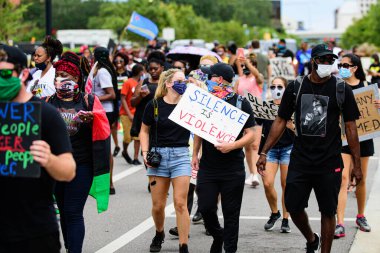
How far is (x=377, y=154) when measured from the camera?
16453 mm

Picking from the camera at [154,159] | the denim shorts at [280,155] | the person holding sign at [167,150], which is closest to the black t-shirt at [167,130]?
the person holding sign at [167,150]

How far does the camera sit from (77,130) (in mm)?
7539

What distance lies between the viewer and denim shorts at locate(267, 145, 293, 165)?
9582 mm

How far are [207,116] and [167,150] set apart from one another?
0.59 metres

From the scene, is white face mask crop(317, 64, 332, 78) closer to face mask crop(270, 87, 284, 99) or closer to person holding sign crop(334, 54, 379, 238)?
person holding sign crop(334, 54, 379, 238)

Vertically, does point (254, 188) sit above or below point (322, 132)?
below

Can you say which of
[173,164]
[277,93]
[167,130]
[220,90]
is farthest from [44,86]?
[277,93]

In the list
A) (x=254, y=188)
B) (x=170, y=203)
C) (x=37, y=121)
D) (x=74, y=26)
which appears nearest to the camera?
(x=37, y=121)

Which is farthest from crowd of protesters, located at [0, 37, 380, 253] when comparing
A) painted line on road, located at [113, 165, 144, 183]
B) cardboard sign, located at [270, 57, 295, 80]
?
cardboard sign, located at [270, 57, 295, 80]

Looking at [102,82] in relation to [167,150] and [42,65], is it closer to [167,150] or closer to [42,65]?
[42,65]

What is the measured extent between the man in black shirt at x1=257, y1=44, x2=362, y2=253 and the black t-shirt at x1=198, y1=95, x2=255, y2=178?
1.39ft

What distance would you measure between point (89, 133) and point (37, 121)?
3.15 m

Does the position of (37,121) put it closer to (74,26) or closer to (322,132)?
(322,132)

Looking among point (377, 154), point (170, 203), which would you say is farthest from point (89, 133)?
point (377, 154)
